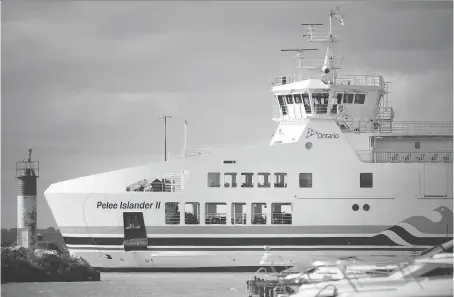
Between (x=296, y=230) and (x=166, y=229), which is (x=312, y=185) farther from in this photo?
(x=166, y=229)

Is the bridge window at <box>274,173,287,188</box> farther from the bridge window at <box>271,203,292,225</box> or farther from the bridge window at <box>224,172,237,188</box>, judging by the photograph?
the bridge window at <box>224,172,237,188</box>

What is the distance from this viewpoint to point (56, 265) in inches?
1548

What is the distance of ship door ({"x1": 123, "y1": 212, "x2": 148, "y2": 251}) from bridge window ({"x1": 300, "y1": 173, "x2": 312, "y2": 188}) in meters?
4.93

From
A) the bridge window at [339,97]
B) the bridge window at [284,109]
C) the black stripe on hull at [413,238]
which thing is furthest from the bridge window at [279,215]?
the bridge window at [339,97]

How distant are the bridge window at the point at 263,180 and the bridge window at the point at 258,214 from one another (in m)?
0.64

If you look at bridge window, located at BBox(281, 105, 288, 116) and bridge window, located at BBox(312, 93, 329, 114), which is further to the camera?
bridge window, located at BBox(281, 105, 288, 116)

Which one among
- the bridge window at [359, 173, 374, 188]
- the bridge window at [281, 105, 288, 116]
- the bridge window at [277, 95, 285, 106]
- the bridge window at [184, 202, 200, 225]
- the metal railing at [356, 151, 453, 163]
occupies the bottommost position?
the bridge window at [184, 202, 200, 225]

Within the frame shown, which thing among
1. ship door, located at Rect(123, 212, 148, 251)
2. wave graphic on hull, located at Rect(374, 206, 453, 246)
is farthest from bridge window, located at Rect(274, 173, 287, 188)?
ship door, located at Rect(123, 212, 148, 251)

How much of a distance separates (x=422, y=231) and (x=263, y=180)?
199 inches

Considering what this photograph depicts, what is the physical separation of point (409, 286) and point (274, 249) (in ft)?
35.4

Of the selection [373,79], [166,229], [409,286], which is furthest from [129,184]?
[409,286]

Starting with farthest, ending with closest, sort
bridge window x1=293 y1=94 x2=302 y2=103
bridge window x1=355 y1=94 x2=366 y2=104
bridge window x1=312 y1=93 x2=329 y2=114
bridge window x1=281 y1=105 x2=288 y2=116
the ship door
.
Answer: bridge window x1=281 y1=105 x2=288 y2=116 < bridge window x1=355 y1=94 x2=366 y2=104 < bridge window x1=293 y1=94 x2=302 y2=103 < bridge window x1=312 y1=93 x2=329 y2=114 < the ship door

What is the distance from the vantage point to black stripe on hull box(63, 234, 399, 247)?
36938mm

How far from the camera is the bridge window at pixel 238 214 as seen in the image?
3712 centimetres
